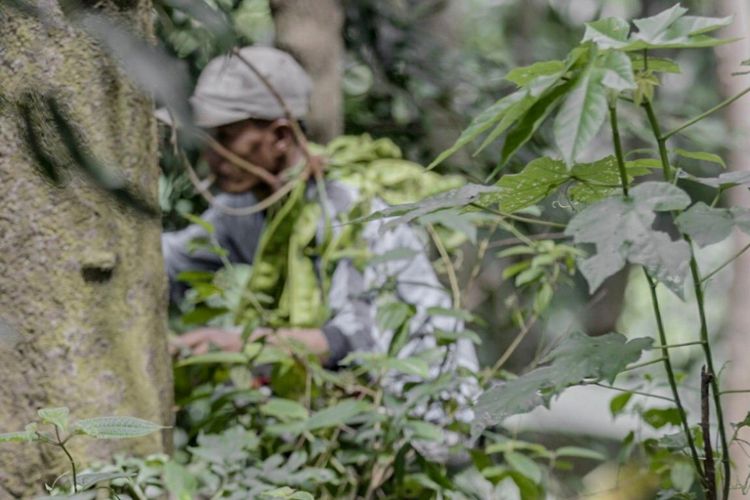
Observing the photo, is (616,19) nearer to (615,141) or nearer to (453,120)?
(615,141)

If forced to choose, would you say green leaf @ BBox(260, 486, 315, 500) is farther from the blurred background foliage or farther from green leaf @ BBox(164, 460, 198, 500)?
the blurred background foliage

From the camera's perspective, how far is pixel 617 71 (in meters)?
0.96

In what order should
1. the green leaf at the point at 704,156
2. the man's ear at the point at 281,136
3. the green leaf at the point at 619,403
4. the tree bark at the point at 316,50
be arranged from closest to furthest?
1. the green leaf at the point at 704,156
2. the green leaf at the point at 619,403
3. the man's ear at the point at 281,136
4. the tree bark at the point at 316,50

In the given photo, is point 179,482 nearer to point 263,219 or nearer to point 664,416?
point 664,416

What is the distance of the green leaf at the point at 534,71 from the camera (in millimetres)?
1004

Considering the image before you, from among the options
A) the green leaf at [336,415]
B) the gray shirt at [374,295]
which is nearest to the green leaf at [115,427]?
the green leaf at [336,415]

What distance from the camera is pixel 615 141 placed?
1018mm

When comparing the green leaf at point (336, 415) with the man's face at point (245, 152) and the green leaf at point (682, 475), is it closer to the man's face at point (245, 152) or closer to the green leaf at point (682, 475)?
the green leaf at point (682, 475)

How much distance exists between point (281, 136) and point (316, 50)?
2.00ft

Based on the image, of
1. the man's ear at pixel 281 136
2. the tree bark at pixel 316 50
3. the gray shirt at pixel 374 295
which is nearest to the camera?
the gray shirt at pixel 374 295

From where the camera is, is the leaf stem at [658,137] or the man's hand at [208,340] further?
the man's hand at [208,340]

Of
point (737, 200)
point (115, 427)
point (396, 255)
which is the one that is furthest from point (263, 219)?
point (115, 427)

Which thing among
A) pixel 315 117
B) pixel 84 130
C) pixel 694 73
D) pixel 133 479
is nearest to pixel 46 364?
pixel 133 479

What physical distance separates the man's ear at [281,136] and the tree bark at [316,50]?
18.1 inches
